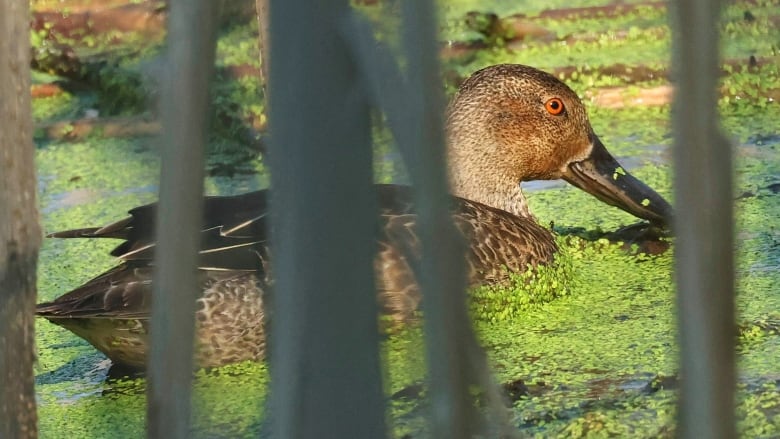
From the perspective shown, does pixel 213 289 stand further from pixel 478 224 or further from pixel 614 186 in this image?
pixel 614 186

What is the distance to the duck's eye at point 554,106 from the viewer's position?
197 inches

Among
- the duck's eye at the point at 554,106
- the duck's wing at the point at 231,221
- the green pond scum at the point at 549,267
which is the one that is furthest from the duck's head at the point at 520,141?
the duck's wing at the point at 231,221

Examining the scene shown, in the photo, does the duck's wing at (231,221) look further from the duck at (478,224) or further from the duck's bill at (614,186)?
the duck's bill at (614,186)

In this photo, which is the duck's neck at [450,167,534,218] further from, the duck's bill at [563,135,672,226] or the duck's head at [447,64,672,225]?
the duck's bill at [563,135,672,226]

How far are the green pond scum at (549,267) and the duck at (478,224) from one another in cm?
12

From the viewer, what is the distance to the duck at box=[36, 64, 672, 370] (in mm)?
3688

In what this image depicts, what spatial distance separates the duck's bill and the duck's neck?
265 millimetres


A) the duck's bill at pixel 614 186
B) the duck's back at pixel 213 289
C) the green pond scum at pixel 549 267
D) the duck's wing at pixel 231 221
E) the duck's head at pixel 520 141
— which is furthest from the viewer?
the duck's head at pixel 520 141

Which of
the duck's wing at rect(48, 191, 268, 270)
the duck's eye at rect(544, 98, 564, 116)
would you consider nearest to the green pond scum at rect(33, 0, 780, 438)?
the duck's wing at rect(48, 191, 268, 270)

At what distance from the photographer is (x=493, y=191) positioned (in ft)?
16.1

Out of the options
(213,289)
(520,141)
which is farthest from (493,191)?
(213,289)

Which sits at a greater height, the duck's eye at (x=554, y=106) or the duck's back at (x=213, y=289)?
the duck's eye at (x=554, y=106)

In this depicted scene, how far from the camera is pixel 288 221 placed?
130cm

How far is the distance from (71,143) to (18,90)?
4.66m
